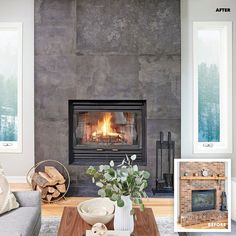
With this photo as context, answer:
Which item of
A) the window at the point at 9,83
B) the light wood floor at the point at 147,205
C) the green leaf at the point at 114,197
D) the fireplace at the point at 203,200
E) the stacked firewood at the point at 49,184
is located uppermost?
the window at the point at 9,83

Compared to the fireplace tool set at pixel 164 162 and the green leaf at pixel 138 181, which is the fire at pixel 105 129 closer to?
the fireplace tool set at pixel 164 162

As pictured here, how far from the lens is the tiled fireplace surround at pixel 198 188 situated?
2676mm

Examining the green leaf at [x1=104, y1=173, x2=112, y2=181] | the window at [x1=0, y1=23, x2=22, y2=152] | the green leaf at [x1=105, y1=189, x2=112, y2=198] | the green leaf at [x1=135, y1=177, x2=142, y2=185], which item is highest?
the window at [x1=0, y1=23, x2=22, y2=152]

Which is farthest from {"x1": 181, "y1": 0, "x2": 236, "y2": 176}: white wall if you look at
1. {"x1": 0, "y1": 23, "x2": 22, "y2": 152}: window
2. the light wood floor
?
{"x1": 0, "y1": 23, "x2": 22, "y2": 152}: window

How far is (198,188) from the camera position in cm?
270

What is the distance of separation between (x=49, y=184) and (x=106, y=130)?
1039mm

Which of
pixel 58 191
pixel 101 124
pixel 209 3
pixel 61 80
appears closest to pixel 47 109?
pixel 61 80

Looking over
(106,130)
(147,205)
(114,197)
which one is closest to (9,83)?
(106,130)

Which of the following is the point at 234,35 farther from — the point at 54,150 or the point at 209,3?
the point at 54,150

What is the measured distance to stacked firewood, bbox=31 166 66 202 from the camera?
4086 millimetres

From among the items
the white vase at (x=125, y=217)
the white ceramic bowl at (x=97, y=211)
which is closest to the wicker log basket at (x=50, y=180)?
the white ceramic bowl at (x=97, y=211)

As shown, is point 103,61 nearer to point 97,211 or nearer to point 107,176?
point 97,211

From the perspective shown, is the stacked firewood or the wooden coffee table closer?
the wooden coffee table

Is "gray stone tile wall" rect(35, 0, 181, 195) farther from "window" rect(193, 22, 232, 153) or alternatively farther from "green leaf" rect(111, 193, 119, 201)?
"green leaf" rect(111, 193, 119, 201)
